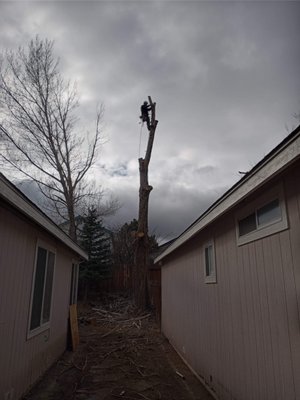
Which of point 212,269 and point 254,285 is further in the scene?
point 212,269

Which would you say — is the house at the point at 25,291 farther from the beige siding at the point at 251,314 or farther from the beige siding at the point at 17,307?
the beige siding at the point at 251,314

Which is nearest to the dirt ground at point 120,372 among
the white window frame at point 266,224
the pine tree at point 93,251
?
the white window frame at point 266,224

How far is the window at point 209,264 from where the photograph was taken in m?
4.34

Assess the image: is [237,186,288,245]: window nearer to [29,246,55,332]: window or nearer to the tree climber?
[29,246,55,332]: window

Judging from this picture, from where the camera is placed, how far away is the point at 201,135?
923 cm

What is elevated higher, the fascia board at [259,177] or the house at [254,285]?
the fascia board at [259,177]

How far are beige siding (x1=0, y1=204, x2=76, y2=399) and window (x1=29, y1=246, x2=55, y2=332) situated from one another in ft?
0.64

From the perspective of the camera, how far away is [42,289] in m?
4.95

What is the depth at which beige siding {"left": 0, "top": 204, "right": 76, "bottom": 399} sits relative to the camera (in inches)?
131

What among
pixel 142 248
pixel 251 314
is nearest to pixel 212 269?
pixel 251 314

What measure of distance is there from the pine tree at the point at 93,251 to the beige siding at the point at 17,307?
462 inches

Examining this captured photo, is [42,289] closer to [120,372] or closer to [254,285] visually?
[120,372]

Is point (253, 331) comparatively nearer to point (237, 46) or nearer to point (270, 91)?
point (237, 46)

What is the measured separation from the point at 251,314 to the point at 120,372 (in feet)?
11.5
